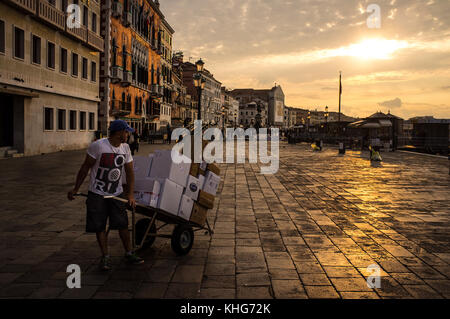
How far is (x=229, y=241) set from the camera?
6.05 metres

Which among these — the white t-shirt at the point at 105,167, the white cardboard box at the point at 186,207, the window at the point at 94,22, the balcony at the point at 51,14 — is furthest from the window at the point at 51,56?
the white t-shirt at the point at 105,167

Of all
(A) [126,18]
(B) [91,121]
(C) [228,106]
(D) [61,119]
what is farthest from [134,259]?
(C) [228,106]

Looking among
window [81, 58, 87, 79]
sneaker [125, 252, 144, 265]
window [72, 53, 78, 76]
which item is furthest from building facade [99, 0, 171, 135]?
sneaker [125, 252, 144, 265]

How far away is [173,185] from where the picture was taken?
509cm

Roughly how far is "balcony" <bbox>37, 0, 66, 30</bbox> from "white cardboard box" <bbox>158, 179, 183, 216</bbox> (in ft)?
61.2

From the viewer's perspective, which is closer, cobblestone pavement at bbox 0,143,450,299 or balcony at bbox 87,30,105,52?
cobblestone pavement at bbox 0,143,450,299

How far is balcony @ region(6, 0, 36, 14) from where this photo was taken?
18225mm

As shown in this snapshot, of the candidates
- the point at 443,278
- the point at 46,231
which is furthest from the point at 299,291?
the point at 46,231

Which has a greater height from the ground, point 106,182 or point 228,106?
point 228,106

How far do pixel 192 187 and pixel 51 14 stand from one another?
19.8 m

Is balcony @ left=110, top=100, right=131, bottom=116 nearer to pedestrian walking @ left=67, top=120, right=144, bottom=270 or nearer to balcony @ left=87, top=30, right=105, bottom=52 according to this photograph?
balcony @ left=87, top=30, right=105, bottom=52

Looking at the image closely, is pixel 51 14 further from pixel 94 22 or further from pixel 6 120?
pixel 94 22

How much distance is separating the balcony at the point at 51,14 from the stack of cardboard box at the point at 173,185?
18342 mm

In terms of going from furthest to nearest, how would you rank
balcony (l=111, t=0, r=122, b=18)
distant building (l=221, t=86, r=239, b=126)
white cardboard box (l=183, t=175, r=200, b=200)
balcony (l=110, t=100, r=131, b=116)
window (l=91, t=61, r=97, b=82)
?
distant building (l=221, t=86, r=239, b=126), balcony (l=110, t=100, r=131, b=116), balcony (l=111, t=0, r=122, b=18), window (l=91, t=61, r=97, b=82), white cardboard box (l=183, t=175, r=200, b=200)
